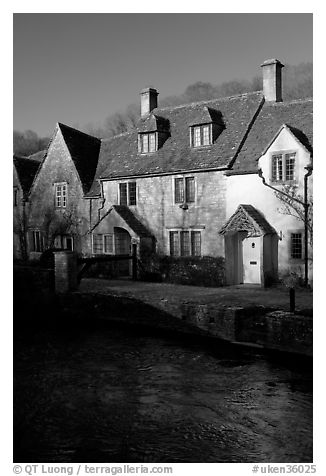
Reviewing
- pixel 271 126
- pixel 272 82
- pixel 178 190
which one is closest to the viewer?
pixel 271 126

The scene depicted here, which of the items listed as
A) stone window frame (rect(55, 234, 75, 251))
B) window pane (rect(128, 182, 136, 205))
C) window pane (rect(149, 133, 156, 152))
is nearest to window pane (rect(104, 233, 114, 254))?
window pane (rect(128, 182, 136, 205))

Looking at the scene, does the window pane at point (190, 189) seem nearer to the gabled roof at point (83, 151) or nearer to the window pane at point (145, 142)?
the window pane at point (145, 142)

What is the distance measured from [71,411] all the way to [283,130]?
11.8 meters

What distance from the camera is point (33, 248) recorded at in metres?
21.5

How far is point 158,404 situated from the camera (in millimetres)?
7305

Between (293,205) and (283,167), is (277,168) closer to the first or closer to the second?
(283,167)

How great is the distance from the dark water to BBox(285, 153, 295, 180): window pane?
719 centimetres

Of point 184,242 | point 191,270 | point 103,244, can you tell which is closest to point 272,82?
point 184,242

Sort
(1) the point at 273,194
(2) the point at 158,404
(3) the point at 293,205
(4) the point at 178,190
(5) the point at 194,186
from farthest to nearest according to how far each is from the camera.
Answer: (4) the point at 178,190 → (5) the point at 194,186 → (1) the point at 273,194 → (3) the point at 293,205 → (2) the point at 158,404

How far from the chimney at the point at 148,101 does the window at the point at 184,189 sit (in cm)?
536

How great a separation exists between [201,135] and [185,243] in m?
4.55

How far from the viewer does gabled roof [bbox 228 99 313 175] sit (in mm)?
15852
